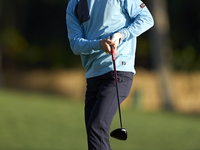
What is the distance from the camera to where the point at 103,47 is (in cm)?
398

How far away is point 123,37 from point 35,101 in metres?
11.9

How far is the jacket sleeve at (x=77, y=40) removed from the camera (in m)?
4.10

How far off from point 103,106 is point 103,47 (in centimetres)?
52

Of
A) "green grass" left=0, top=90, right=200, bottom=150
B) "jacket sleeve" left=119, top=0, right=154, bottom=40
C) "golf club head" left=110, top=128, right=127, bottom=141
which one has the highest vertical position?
"jacket sleeve" left=119, top=0, right=154, bottom=40

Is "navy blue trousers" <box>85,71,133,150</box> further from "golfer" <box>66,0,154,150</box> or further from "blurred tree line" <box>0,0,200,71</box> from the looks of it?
"blurred tree line" <box>0,0,200,71</box>

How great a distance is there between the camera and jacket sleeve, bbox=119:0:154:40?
4.14 metres

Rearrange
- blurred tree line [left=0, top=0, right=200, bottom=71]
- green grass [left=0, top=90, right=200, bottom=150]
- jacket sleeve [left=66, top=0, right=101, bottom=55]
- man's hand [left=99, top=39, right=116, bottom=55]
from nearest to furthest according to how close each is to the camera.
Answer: man's hand [left=99, top=39, right=116, bottom=55] < jacket sleeve [left=66, top=0, right=101, bottom=55] < green grass [left=0, top=90, right=200, bottom=150] < blurred tree line [left=0, top=0, right=200, bottom=71]

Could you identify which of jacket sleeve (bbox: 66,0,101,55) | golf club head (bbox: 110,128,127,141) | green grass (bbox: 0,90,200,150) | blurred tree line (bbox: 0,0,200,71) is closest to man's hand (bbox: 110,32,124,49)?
jacket sleeve (bbox: 66,0,101,55)

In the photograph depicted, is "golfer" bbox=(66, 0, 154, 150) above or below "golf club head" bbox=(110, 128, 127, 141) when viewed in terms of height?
above

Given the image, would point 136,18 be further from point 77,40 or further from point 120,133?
point 120,133

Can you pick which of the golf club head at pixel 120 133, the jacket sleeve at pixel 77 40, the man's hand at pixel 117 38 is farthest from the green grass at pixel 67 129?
the man's hand at pixel 117 38

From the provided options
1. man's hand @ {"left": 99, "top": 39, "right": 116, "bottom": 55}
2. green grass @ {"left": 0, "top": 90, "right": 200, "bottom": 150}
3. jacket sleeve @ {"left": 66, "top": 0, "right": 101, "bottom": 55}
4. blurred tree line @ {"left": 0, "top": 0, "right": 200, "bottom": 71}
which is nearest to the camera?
man's hand @ {"left": 99, "top": 39, "right": 116, "bottom": 55}

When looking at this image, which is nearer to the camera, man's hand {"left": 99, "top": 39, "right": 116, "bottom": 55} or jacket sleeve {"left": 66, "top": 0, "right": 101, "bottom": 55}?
man's hand {"left": 99, "top": 39, "right": 116, "bottom": 55}

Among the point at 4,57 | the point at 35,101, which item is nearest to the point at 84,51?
the point at 35,101
